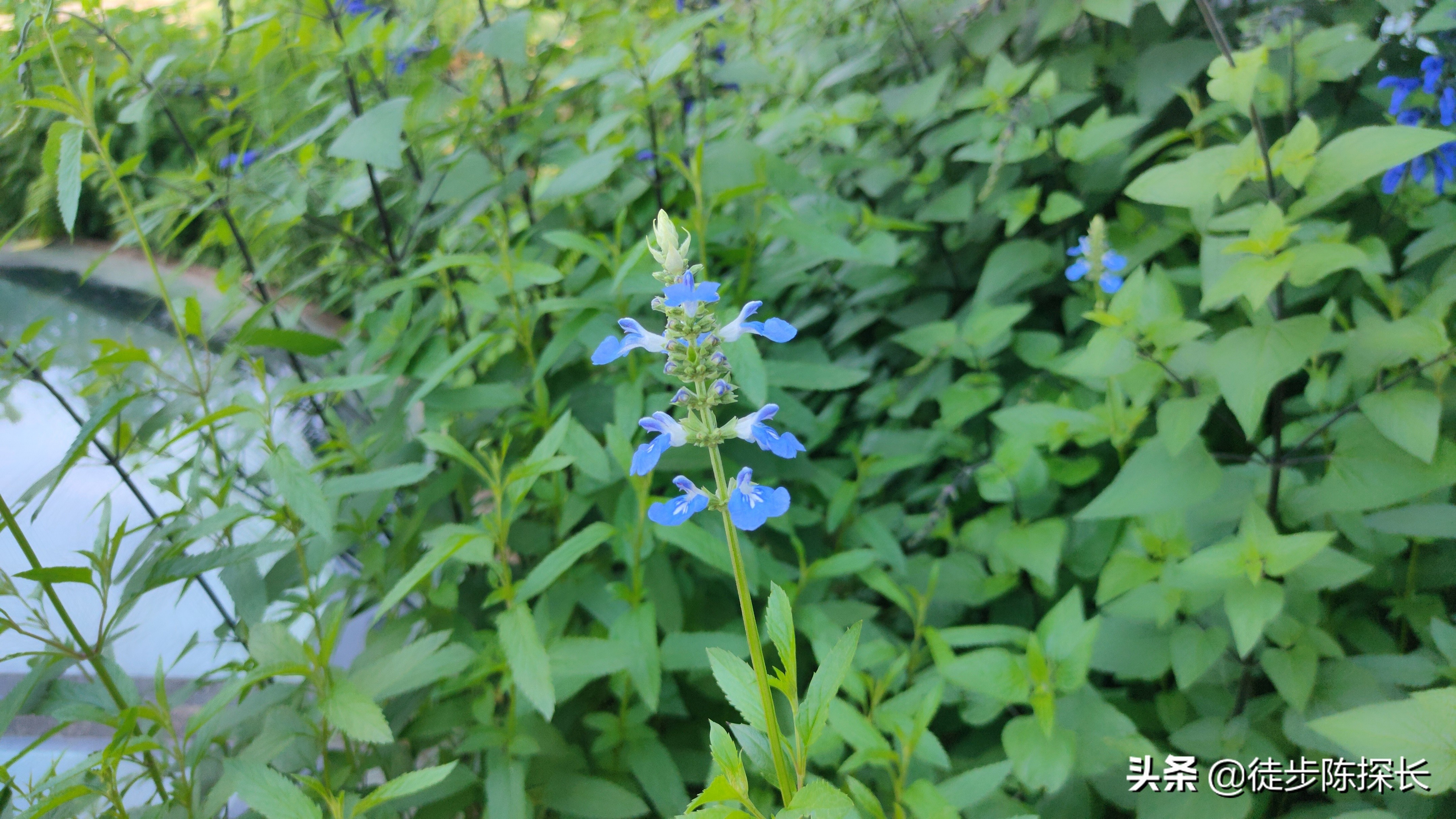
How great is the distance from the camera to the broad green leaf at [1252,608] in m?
1.21

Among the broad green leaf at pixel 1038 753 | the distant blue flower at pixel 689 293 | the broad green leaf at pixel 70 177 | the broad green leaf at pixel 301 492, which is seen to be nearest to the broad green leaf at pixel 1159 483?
the broad green leaf at pixel 1038 753

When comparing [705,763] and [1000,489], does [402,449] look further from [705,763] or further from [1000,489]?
[1000,489]

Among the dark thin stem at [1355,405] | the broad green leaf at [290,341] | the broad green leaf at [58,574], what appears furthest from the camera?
the broad green leaf at [290,341]

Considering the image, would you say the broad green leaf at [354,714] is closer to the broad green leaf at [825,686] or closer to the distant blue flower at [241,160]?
the broad green leaf at [825,686]

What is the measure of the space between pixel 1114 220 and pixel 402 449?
2.04 meters

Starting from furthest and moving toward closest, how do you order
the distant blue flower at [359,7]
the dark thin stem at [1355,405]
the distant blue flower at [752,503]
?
the distant blue flower at [359,7]
the dark thin stem at [1355,405]
the distant blue flower at [752,503]

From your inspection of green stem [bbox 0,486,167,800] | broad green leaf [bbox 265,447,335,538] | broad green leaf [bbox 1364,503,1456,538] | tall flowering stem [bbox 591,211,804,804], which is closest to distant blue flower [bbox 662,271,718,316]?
tall flowering stem [bbox 591,211,804,804]

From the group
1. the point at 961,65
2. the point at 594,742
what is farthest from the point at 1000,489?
the point at 961,65

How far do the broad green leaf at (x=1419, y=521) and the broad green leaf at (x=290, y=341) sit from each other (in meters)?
1.97

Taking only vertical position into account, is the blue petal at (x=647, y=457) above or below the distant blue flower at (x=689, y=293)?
below

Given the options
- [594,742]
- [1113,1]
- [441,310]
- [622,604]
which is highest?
[1113,1]

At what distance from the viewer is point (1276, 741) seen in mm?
1438

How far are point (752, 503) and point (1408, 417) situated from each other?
1.20m

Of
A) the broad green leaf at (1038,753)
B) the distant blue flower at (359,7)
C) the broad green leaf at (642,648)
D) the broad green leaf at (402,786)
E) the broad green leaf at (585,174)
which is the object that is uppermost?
the distant blue flower at (359,7)
